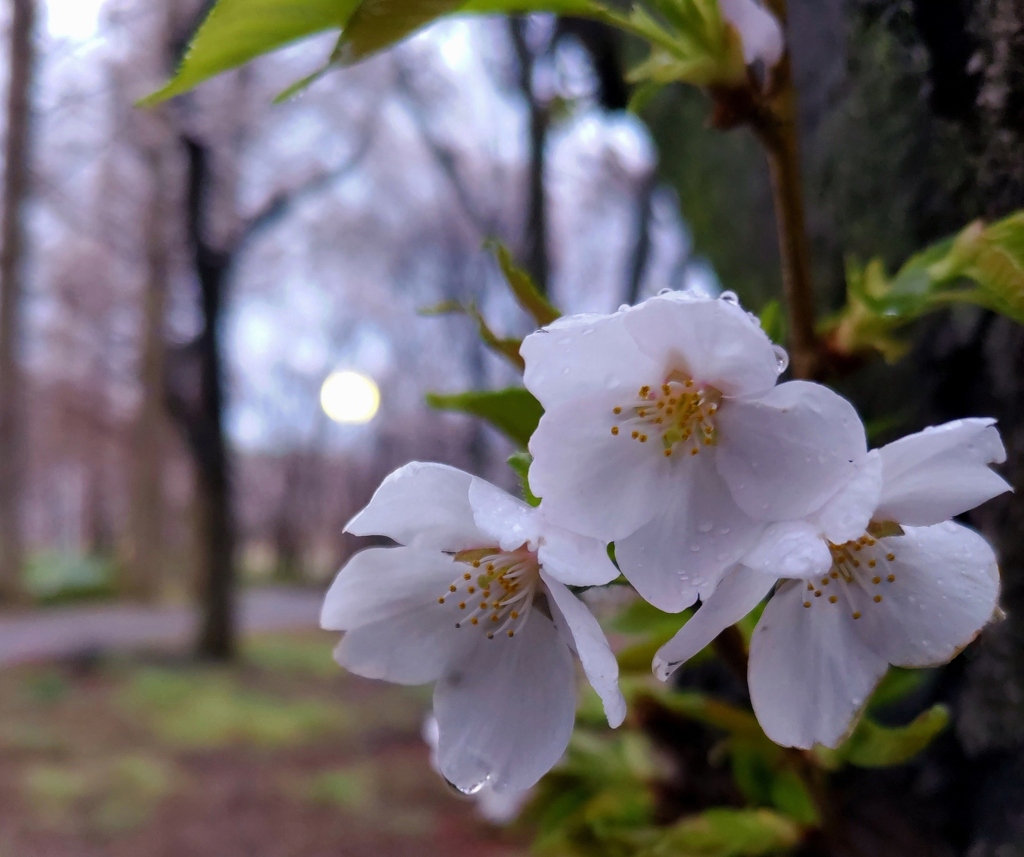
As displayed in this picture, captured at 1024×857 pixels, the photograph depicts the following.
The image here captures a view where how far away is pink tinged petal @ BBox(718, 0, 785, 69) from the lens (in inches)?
14.5

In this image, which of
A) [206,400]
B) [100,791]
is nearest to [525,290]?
[100,791]

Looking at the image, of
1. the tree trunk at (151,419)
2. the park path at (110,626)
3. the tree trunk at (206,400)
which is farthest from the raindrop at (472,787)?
the tree trunk at (151,419)

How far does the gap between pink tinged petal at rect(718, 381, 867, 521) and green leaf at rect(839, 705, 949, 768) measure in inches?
7.3

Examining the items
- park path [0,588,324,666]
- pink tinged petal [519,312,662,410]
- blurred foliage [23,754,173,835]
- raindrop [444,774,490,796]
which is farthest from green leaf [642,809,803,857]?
park path [0,588,324,666]

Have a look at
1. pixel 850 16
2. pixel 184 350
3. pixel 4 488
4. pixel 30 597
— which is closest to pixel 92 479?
pixel 30 597

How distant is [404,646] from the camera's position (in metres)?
0.35

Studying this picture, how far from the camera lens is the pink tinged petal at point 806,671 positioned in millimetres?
295

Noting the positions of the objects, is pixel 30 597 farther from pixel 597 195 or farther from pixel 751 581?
pixel 751 581

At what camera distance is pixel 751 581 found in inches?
10.5

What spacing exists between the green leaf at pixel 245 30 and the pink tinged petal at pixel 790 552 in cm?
30

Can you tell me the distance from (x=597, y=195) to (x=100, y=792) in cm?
474

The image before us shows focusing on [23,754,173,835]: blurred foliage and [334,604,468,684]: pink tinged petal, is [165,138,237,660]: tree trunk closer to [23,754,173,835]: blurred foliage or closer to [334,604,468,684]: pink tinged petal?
[23,754,173,835]: blurred foliage

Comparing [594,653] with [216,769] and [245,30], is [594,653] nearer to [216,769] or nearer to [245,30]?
[245,30]

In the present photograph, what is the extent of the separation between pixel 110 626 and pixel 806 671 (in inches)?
239
